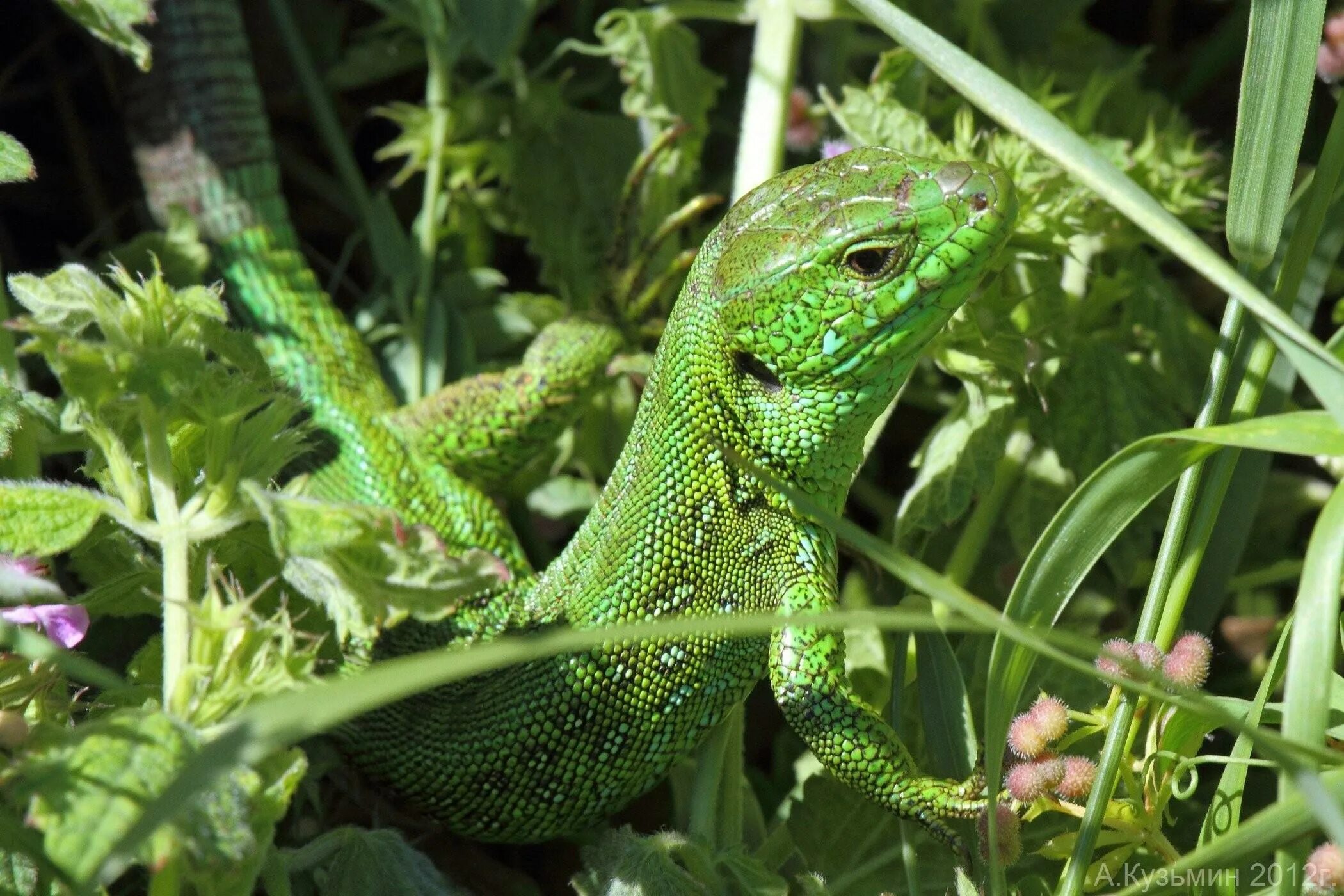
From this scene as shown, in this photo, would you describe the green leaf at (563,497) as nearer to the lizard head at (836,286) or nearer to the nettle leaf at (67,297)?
the lizard head at (836,286)

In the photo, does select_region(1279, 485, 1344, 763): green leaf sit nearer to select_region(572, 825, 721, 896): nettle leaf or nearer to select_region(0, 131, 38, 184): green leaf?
select_region(572, 825, 721, 896): nettle leaf

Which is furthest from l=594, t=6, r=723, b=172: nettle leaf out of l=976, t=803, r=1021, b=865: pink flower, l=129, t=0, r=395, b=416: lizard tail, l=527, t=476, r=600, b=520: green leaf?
l=976, t=803, r=1021, b=865: pink flower

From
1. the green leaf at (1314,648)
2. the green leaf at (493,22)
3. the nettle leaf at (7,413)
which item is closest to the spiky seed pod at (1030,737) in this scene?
the green leaf at (1314,648)

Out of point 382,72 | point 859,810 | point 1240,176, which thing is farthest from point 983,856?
point 382,72

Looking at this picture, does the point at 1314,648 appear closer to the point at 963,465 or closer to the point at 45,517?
the point at 963,465

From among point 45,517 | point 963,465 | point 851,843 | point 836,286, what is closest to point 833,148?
point 836,286

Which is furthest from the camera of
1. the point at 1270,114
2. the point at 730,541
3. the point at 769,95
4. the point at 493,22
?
the point at 493,22
